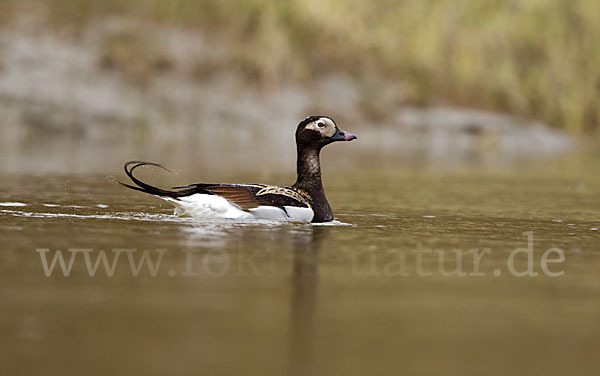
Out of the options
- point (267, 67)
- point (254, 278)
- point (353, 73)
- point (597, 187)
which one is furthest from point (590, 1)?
point (254, 278)

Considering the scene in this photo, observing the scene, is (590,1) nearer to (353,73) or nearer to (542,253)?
(353,73)

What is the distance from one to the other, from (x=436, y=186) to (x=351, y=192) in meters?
1.84

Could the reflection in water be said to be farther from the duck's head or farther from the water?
the duck's head

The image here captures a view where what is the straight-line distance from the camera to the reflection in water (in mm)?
4441

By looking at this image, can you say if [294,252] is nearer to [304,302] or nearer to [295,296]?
[295,296]

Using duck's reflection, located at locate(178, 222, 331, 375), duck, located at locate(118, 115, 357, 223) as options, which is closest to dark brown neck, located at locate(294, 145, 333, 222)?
duck, located at locate(118, 115, 357, 223)

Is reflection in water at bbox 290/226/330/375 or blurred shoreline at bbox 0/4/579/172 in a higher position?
blurred shoreline at bbox 0/4/579/172

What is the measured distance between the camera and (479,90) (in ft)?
116

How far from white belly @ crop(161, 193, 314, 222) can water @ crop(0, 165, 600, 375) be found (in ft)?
0.54

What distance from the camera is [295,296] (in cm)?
584

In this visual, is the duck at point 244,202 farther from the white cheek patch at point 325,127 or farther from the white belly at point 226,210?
the white cheek patch at point 325,127

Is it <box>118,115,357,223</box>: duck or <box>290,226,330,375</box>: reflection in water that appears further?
<box>118,115,357,223</box>: duck

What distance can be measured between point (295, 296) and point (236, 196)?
3.68 m

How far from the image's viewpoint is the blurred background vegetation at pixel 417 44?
32312mm
